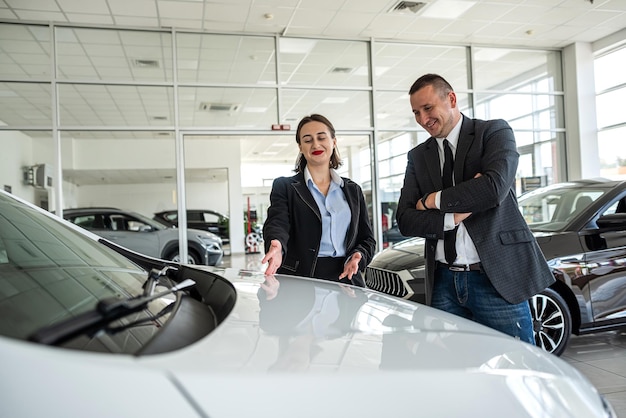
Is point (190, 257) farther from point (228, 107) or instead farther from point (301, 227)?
point (301, 227)

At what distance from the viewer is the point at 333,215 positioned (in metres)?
2.08

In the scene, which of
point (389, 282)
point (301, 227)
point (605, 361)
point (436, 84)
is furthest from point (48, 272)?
point (605, 361)

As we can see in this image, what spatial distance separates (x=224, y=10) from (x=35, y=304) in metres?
6.51

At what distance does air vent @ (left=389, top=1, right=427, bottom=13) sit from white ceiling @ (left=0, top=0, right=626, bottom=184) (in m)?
0.08

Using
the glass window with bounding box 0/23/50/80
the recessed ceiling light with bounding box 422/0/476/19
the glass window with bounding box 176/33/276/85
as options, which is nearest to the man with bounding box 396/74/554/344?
the recessed ceiling light with bounding box 422/0/476/19

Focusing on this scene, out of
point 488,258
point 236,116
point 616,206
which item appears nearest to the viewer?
point 488,258

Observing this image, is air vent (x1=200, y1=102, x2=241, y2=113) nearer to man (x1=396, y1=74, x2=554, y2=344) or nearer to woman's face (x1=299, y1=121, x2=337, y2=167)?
woman's face (x1=299, y1=121, x2=337, y2=167)

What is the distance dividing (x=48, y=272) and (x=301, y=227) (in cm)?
108

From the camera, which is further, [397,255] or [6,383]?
[397,255]

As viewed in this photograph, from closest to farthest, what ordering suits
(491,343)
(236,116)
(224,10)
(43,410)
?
1. (43,410)
2. (491,343)
3. (224,10)
4. (236,116)

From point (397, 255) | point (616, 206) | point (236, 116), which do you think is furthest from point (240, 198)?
point (616, 206)

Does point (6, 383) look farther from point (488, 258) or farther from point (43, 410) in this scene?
point (488, 258)

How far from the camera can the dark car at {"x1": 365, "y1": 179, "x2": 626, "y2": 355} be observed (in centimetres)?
327

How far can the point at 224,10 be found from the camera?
6.70 meters
